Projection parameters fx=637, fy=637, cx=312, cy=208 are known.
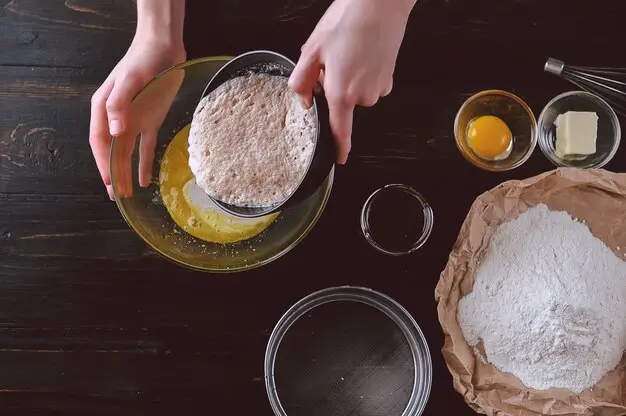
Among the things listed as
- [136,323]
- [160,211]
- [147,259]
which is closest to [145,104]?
[160,211]

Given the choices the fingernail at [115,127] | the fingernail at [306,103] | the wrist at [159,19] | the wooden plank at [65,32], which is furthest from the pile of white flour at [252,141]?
the wooden plank at [65,32]

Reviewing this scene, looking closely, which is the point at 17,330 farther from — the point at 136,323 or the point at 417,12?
the point at 417,12

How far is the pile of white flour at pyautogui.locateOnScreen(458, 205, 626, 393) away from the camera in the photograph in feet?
3.76

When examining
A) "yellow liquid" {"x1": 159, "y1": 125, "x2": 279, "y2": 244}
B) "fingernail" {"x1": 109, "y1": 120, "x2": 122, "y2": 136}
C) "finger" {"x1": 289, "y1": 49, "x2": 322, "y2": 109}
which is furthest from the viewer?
"yellow liquid" {"x1": 159, "y1": 125, "x2": 279, "y2": 244}

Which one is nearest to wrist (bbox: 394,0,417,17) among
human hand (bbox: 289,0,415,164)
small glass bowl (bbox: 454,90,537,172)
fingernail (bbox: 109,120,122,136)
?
human hand (bbox: 289,0,415,164)

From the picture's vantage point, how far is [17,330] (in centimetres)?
123

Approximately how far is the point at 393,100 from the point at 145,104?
0.47 meters

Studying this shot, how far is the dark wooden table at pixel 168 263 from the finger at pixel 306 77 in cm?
→ 31

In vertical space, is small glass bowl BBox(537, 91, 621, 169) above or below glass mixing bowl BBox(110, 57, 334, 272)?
above

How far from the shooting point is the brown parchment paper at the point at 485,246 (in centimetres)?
117

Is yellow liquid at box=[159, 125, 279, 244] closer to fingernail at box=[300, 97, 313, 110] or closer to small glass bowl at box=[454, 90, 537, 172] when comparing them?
fingernail at box=[300, 97, 313, 110]

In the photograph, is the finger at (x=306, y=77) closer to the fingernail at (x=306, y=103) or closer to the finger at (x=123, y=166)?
the fingernail at (x=306, y=103)

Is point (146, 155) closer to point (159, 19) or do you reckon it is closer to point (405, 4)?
point (159, 19)

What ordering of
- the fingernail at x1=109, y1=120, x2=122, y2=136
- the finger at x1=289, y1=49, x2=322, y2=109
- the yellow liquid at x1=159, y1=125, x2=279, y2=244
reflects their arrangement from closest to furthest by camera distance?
the finger at x1=289, y1=49, x2=322, y2=109, the fingernail at x1=109, y1=120, x2=122, y2=136, the yellow liquid at x1=159, y1=125, x2=279, y2=244
